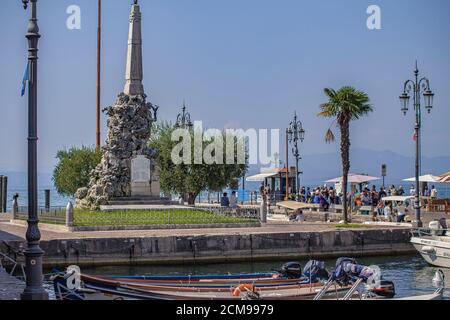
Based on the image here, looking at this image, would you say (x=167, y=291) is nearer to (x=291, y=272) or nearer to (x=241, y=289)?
(x=241, y=289)

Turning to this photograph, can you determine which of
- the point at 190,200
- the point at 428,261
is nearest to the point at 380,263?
the point at 428,261

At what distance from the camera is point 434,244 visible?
34.9 meters

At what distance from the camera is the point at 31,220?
1734 cm

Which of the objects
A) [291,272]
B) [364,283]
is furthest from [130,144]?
[364,283]

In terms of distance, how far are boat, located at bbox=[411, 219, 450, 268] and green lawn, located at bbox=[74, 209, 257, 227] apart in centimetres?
1000

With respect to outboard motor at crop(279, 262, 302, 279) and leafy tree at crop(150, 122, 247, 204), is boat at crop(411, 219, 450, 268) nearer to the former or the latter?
outboard motor at crop(279, 262, 302, 279)

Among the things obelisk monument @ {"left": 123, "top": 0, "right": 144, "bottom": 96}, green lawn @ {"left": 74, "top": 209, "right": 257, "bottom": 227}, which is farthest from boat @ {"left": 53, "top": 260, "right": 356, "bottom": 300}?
obelisk monument @ {"left": 123, "top": 0, "right": 144, "bottom": 96}

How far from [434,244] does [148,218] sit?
13369 mm

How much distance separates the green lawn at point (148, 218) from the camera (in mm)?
40438

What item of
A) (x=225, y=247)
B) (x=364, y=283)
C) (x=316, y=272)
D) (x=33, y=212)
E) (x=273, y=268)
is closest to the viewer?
(x=33, y=212)
